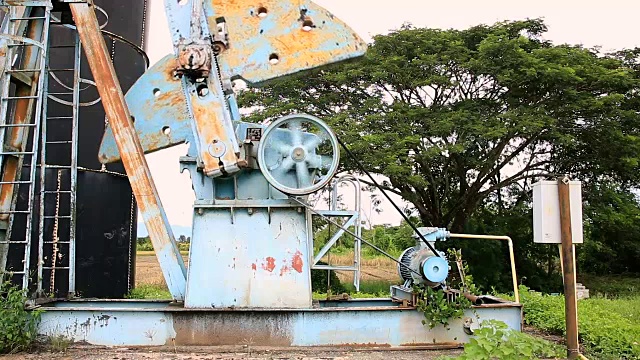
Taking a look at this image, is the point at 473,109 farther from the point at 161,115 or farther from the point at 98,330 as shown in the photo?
the point at 98,330

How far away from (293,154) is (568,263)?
2.91 meters

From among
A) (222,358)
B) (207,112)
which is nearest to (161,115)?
(207,112)

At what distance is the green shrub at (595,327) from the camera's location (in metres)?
7.00

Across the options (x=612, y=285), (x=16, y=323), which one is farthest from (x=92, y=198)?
(x=612, y=285)

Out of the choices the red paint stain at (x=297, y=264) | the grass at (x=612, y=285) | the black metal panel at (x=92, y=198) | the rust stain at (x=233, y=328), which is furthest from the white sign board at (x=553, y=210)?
the grass at (x=612, y=285)

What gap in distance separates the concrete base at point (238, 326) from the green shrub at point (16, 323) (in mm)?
155

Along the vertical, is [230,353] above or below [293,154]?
below

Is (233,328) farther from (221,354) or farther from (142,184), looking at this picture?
(142,184)

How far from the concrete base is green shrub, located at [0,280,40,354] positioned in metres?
0.16

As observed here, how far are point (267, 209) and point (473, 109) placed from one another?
11.1m

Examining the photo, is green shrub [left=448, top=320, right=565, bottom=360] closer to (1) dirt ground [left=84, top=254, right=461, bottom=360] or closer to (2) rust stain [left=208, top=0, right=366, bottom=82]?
(1) dirt ground [left=84, top=254, right=461, bottom=360]

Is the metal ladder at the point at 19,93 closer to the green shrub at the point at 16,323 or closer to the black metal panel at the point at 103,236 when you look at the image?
the green shrub at the point at 16,323

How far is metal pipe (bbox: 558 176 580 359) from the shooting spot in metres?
5.79

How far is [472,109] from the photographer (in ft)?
54.3
